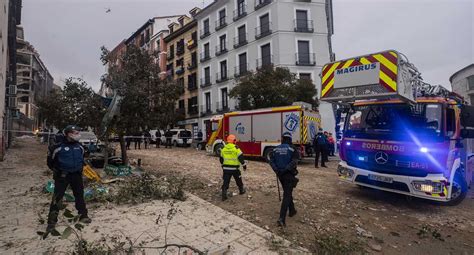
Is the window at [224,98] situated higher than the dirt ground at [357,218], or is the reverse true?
the window at [224,98]

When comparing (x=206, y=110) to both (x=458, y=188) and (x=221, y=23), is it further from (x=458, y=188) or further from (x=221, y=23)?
(x=458, y=188)

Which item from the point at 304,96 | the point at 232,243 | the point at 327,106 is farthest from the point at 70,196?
the point at 327,106

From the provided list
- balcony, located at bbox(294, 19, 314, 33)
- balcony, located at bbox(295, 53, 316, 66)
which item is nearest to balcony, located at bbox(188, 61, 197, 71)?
balcony, located at bbox(294, 19, 314, 33)

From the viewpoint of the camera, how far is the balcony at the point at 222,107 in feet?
105

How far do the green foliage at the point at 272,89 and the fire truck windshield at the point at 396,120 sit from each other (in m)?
12.9

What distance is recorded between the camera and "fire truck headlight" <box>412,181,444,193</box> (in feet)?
19.5

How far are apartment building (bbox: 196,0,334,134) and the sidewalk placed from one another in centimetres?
2035

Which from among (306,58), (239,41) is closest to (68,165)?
(306,58)

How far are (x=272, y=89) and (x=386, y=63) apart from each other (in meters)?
13.8

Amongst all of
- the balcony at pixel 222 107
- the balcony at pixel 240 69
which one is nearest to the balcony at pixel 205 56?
the balcony at pixel 240 69

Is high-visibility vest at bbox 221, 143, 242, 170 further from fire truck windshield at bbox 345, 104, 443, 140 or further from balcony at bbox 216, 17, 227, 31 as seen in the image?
balcony at bbox 216, 17, 227, 31

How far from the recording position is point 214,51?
112 feet

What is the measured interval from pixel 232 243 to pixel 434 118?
5.33 m

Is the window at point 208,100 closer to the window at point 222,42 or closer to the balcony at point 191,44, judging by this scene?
the window at point 222,42
